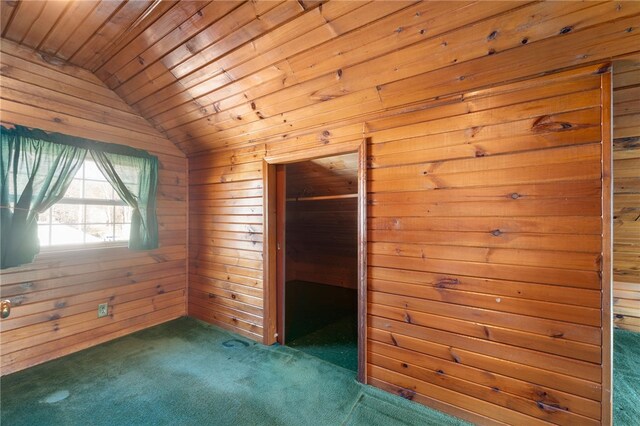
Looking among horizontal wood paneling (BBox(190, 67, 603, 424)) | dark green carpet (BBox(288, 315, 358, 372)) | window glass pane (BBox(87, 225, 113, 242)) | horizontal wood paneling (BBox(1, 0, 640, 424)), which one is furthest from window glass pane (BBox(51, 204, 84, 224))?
horizontal wood paneling (BBox(190, 67, 603, 424))

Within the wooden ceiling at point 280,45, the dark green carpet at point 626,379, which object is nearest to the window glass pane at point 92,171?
the wooden ceiling at point 280,45

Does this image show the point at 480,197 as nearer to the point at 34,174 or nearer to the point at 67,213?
the point at 34,174

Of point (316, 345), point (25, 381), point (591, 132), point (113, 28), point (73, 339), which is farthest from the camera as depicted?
point (316, 345)

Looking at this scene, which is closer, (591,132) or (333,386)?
(591,132)

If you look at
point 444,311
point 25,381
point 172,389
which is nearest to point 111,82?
point 25,381

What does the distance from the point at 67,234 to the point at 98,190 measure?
1.61 feet

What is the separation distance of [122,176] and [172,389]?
2059 mm

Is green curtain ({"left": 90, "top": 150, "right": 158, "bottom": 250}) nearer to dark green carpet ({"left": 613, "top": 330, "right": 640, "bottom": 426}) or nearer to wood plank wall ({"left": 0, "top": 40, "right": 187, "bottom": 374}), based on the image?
wood plank wall ({"left": 0, "top": 40, "right": 187, "bottom": 374})

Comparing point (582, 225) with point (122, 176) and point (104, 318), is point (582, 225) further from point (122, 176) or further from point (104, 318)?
point (104, 318)

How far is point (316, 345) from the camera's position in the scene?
2627 millimetres

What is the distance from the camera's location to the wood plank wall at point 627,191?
1.52m

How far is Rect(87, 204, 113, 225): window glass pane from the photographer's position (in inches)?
104

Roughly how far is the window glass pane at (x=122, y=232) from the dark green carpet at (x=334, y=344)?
2.12 m

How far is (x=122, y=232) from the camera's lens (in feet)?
9.43
